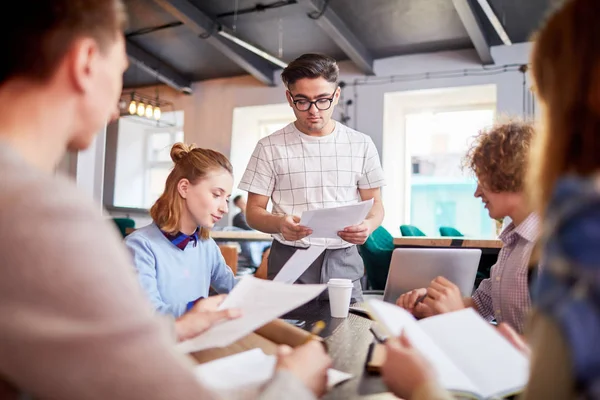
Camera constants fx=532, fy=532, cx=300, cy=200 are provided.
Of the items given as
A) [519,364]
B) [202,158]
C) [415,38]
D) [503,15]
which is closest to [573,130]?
[519,364]

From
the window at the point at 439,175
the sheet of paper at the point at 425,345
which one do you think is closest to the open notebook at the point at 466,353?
the sheet of paper at the point at 425,345

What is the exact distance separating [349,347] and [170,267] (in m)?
0.72

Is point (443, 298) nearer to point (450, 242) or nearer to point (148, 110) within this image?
point (450, 242)

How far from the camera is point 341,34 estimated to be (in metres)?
6.64

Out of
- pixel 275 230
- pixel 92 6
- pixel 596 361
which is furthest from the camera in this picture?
pixel 275 230

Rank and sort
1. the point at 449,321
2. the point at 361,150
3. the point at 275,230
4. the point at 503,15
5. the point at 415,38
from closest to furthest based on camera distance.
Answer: the point at 449,321 < the point at 275,230 < the point at 361,150 < the point at 503,15 < the point at 415,38

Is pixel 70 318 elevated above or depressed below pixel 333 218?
below

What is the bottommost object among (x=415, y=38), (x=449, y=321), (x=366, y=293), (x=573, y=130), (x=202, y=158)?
(x=366, y=293)

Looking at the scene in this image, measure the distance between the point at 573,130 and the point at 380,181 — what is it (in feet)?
5.43

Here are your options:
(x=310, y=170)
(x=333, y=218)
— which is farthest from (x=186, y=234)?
(x=310, y=170)

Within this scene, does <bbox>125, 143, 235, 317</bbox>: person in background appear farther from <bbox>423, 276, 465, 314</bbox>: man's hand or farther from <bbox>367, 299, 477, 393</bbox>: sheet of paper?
<bbox>367, 299, 477, 393</bbox>: sheet of paper

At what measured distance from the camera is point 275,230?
2029mm

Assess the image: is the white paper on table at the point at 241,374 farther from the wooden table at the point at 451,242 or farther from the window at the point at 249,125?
the window at the point at 249,125

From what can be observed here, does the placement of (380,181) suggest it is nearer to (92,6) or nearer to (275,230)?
(275,230)
